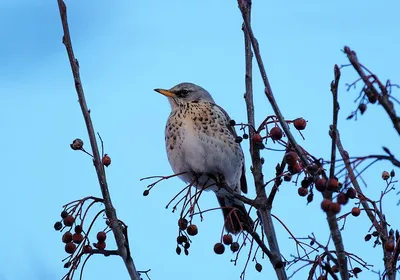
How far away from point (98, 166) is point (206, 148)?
192cm

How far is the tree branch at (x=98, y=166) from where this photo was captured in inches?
109

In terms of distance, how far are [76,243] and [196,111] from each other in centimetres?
213

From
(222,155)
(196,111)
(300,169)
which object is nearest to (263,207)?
(300,169)

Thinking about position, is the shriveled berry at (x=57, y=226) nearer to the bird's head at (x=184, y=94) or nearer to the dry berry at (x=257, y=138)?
the dry berry at (x=257, y=138)

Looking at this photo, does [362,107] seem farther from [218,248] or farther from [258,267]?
[258,267]

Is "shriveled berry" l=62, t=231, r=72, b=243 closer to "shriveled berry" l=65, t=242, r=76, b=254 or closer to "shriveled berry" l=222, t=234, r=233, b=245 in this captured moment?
"shriveled berry" l=65, t=242, r=76, b=254

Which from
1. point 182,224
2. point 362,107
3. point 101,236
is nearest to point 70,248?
point 101,236

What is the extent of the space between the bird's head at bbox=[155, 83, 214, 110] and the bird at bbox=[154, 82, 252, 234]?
119 millimetres

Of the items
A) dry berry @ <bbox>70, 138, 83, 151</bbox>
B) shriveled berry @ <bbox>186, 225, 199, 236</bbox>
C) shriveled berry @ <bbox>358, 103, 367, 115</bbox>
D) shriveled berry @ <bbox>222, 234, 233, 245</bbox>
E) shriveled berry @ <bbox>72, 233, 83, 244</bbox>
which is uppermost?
dry berry @ <bbox>70, 138, 83, 151</bbox>

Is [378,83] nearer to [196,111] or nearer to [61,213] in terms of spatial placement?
[61,213]

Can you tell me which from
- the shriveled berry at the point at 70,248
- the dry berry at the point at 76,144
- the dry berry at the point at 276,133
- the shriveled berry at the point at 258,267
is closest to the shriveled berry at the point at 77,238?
the shriveled berry at the point at 70,248

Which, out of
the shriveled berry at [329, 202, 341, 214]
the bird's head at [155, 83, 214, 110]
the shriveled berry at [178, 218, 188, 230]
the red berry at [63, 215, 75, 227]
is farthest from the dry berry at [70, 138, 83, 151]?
the bird's head at [155, 83, 214, 110]

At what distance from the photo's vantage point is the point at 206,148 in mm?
4680

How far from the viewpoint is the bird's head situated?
5277 millimetres
